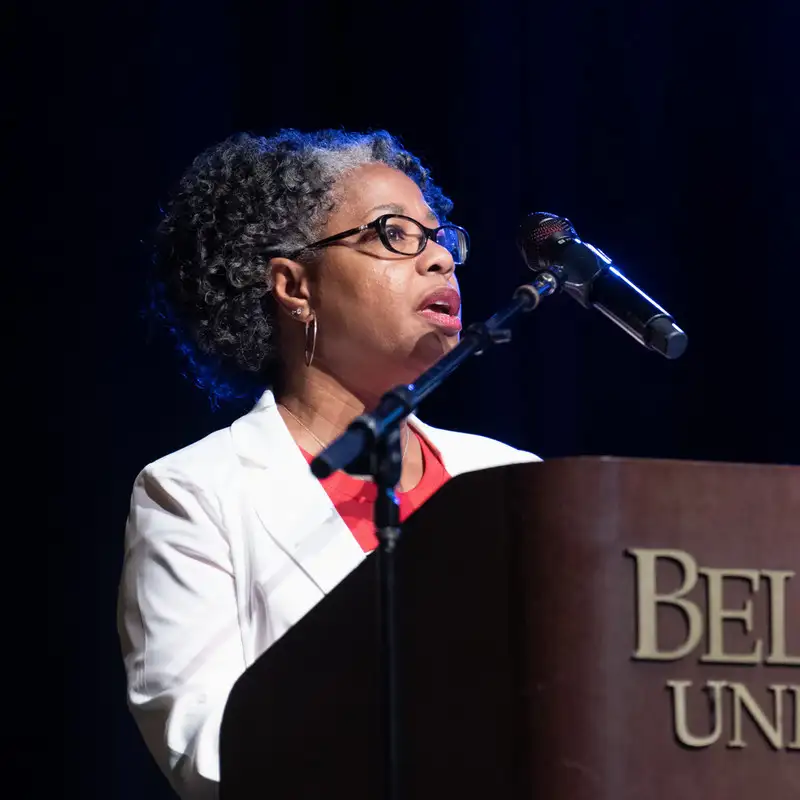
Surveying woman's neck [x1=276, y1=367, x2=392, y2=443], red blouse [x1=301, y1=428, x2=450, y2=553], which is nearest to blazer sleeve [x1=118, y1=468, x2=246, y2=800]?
red blouse [x1=301, y1=428, x2=450, y2=553]

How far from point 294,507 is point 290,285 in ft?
1.69

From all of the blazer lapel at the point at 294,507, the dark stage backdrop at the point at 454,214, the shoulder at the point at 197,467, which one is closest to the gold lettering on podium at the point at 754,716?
the blazer lapel at the point at 294,507

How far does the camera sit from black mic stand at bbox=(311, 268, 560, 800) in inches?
44.7

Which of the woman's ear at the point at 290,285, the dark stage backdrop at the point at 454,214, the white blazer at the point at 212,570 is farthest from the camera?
the dark stage backdrop at the point at 454,214

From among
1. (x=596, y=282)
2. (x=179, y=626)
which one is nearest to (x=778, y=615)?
(x=596, y=282)

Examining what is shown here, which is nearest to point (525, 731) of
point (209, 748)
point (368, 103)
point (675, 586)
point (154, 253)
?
point (675, 586)

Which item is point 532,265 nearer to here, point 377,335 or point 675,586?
point 377,335

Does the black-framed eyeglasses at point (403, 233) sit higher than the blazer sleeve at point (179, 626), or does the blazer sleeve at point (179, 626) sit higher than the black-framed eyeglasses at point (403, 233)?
the black-framed eyeglasses at point (403, 233)

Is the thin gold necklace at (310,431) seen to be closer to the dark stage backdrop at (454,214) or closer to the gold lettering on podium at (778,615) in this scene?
the dark stage backdrop at (454,214)

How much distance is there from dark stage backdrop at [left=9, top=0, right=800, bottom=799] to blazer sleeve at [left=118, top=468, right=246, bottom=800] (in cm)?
83

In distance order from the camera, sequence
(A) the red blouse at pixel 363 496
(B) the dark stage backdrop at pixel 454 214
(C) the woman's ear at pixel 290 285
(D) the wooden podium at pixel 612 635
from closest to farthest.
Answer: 1. (D) the wooden podium at pixel 612 635
2. (A) the red blouse at pixel 363 496
3. (C) the woman's ear at pixel 290 285
4. (B) the dark stage backdrop at pixel 454 214

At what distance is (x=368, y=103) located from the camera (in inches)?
122

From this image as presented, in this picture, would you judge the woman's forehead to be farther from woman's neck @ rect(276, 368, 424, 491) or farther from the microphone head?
the microphone head

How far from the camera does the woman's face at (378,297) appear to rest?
84.0 inches
